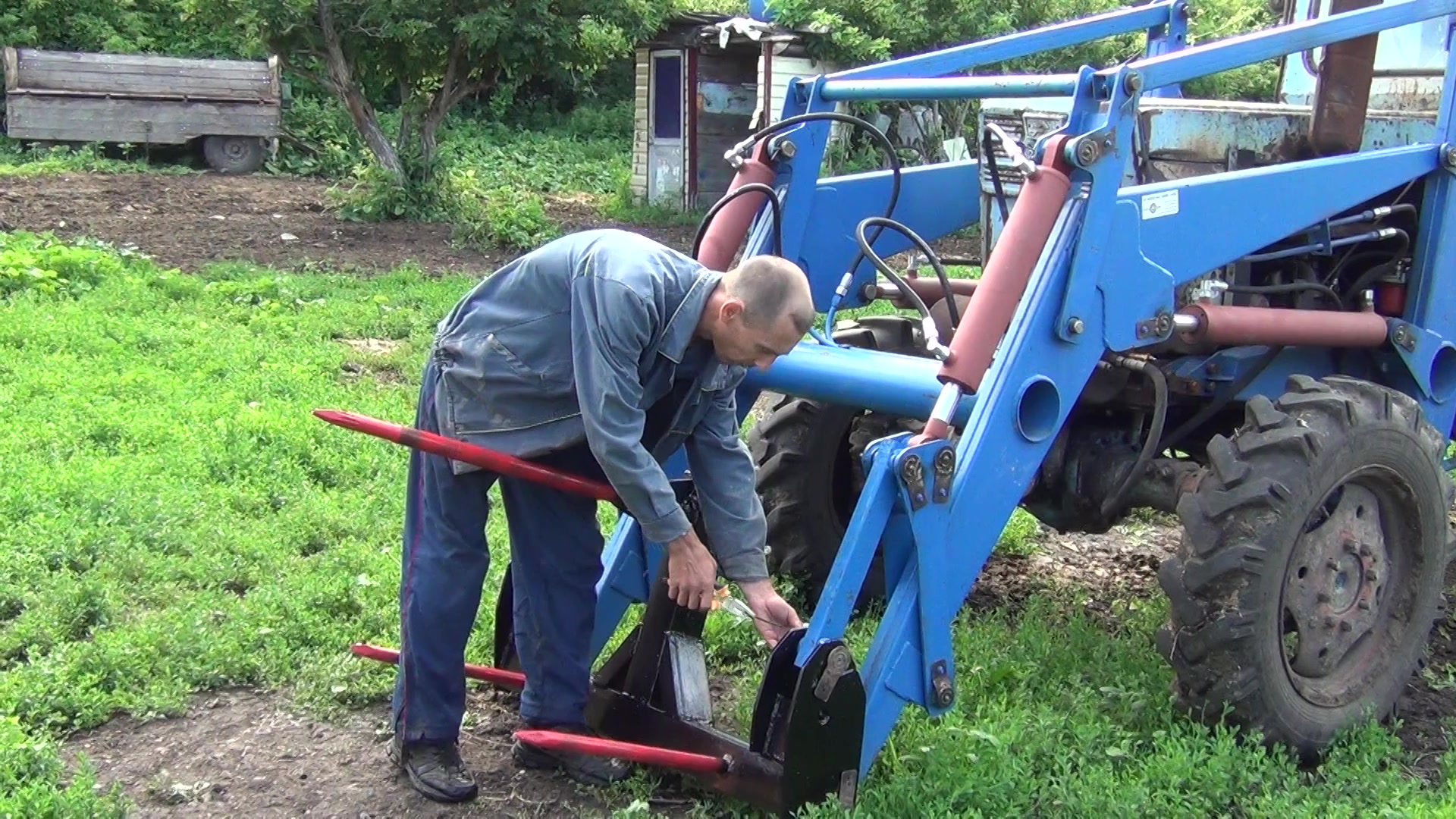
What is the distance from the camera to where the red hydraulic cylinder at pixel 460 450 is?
11.2 feet

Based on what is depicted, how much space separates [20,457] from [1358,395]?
16.6 feet

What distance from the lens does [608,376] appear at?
3.30 meters

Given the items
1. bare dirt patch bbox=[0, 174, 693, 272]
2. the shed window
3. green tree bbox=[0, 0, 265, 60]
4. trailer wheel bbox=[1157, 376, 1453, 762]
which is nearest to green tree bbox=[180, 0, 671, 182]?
bare dirt patch bbox=[0, 174, 693, 272]

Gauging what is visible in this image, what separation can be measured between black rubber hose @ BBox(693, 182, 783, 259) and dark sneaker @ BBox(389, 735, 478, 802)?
1619 millimetres

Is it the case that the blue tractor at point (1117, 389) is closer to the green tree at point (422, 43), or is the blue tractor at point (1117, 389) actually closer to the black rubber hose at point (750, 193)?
the black rubber hose at point (750, 193)

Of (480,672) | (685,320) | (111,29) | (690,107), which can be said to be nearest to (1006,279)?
(685,320)

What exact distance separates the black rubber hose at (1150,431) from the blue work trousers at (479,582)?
5.52 feet

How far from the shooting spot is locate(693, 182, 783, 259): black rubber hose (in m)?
4.27

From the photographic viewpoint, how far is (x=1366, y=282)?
15.5ft

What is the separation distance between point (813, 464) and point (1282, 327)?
63.1 inches

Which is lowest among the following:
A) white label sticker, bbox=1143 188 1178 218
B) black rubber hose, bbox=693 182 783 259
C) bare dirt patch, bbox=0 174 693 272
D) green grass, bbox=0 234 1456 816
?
green grass, bbox=0 234 1456 816

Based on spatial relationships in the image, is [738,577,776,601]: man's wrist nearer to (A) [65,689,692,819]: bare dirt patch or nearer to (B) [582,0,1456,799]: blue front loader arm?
(B) [582,0,1456,799]: blue front loader arm

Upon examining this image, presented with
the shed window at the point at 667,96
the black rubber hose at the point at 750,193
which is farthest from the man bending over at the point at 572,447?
the shed window at the point at 667,96

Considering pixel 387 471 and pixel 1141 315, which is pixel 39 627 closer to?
pixel 387 471
